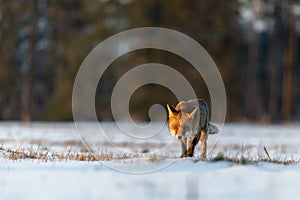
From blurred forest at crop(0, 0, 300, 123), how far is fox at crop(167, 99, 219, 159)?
25.4 meters

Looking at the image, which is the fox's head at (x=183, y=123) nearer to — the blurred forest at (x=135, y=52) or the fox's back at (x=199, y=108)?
the fox's back at (x=199, y=108)

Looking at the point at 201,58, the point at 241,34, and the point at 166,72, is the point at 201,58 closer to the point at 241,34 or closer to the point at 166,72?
the point at 166,72

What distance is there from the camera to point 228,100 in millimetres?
37375

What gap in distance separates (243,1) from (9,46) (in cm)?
1785

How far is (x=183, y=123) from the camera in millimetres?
9055

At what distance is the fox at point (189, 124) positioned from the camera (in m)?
9.05

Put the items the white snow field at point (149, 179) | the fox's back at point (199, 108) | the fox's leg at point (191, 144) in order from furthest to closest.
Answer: the fox's back at point (199, 108) → the fox's leg at point (191, 144) → the white snow field at point (149, 179)

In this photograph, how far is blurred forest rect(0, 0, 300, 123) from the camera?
3600cm

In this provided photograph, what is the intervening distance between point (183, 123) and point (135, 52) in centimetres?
2643

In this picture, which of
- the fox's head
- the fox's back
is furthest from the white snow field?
the fox's back

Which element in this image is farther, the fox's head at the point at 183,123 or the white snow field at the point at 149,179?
the fox's head at the point at 183,123

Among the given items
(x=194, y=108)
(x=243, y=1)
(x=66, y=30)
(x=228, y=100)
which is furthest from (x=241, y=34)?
(x=194, y=108)

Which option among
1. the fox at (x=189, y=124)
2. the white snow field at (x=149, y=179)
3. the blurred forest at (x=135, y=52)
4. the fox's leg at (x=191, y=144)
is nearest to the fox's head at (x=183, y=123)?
the fox at (x=189, y=124)

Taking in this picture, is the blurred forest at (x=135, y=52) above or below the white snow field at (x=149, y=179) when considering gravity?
above
